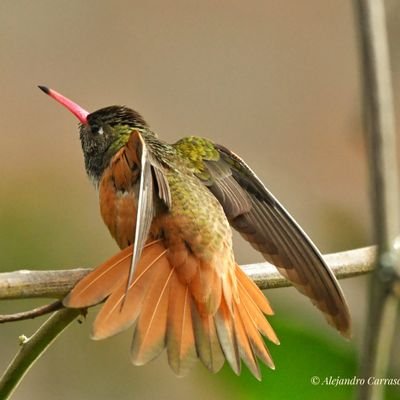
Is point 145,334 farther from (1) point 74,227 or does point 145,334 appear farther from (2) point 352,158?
(2) point 352,158

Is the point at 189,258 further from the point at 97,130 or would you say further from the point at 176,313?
the point at 97,130

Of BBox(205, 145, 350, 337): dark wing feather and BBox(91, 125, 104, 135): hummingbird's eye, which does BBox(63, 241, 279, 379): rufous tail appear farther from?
BBox(91, 125, 104, 135): hummingbird's eye

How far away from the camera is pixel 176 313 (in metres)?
2.32

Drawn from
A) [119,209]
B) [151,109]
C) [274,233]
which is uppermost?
[119,209]

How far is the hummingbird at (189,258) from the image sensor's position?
2217mm

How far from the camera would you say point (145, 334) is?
7.27ft

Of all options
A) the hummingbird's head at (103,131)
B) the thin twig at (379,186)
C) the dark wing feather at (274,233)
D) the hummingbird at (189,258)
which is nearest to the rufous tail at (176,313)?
the hummingbird at (189,258)

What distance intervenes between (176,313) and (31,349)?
0.43m

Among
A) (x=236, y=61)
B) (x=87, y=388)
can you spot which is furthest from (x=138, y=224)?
(x=236, y=61)

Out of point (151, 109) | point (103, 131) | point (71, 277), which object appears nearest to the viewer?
point (71, 277)

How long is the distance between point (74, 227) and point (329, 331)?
7.80 ft

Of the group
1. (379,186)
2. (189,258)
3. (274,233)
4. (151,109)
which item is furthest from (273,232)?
(151,109)

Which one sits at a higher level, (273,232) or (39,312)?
(39,312)

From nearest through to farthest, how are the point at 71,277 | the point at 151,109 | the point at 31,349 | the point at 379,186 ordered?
the point at 379,186, the point at 31,349, the point at 71,277, the point at 151,109
